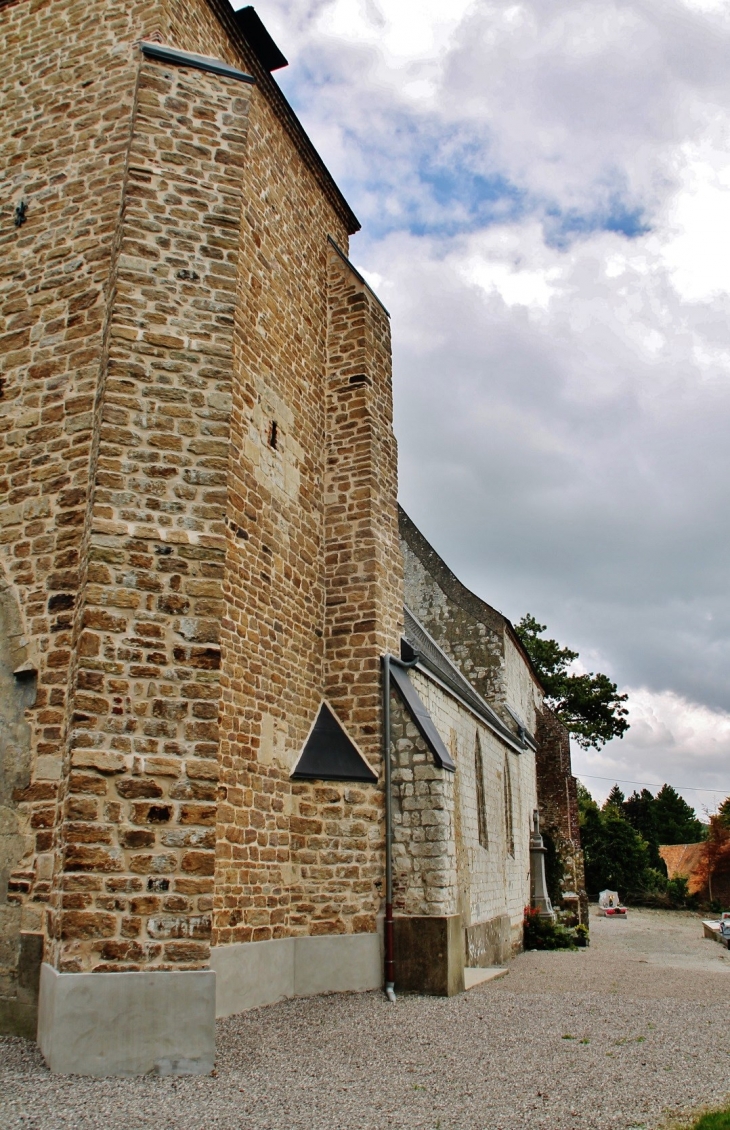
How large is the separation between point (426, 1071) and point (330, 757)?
3857 mm

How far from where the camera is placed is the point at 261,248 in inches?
376

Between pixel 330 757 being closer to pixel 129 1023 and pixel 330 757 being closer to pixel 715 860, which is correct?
pixel 129 1023

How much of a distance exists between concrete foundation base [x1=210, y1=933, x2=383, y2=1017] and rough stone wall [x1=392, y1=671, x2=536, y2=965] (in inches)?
24.6

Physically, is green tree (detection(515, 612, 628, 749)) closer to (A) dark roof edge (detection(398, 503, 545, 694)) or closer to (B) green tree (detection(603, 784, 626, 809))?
(A) dark roof edge (detection(398, 503, 545, 694))

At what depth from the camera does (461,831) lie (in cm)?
1141

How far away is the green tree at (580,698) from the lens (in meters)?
33.3

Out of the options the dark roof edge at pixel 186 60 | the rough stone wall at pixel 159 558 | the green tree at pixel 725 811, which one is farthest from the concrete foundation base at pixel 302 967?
the green tree at pixel 725 811

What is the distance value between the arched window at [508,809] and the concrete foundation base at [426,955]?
325 inches

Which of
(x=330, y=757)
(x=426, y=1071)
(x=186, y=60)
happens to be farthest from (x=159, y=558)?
(x=186, y=60)

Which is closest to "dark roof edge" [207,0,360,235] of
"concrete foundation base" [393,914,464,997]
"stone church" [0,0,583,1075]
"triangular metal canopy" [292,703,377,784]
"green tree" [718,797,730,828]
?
"stone church" [0,0,583,1075]

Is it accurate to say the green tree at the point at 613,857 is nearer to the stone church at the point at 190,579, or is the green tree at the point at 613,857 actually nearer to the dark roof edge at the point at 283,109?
the stone church at the point at 190,579

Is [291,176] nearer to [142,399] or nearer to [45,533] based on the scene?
[142,399]

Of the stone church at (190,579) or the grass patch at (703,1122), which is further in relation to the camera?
the stone church at (190,579)

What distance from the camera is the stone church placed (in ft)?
17.6
